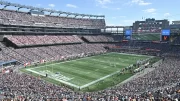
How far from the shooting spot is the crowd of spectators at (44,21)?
73.3 metres

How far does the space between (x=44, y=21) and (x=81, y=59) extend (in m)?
30.4

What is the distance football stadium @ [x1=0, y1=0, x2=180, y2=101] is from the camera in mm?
27061

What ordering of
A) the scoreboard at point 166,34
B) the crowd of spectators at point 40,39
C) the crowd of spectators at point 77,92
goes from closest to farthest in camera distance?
1. the crowd of spectators at point 77,92
2. the crowd of spectators at point 40,39
3. the scoreboard at point 166,34

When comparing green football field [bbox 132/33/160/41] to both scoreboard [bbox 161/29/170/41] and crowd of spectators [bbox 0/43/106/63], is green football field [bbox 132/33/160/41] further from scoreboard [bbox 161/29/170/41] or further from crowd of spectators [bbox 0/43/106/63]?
crowd of spectators [bbox 0/43/106/63]

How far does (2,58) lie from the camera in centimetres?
5188

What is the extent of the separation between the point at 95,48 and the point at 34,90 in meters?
63.5

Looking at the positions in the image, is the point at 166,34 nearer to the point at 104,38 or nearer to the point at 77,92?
the point at 104,38

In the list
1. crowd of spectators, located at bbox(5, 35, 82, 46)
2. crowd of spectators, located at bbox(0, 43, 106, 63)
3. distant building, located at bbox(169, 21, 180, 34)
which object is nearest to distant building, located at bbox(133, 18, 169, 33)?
distant building, located at bbox(169, 21, 180, 34)

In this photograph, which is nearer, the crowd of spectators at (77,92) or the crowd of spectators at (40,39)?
the crowd of spectators at (77,92)

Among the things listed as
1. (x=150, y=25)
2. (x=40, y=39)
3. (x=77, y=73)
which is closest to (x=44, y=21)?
(x=40, y=39)

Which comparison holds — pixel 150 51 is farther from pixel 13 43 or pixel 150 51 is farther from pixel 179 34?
pixel 13 43

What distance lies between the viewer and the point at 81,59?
6769 centimetres

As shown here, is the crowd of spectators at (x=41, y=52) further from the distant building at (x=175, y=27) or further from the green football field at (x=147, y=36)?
the distant building at (x=175, y=27)

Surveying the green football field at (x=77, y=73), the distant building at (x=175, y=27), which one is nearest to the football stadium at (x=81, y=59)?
the green football field at (x=77, y=73)
